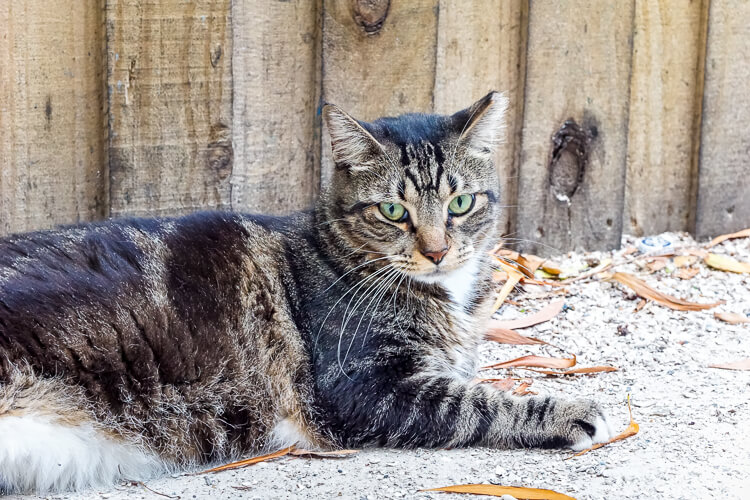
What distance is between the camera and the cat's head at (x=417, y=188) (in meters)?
3.16

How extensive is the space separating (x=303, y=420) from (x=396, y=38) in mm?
1958

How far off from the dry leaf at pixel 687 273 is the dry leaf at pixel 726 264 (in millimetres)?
91

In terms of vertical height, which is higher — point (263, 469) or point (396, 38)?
point (396, 38)

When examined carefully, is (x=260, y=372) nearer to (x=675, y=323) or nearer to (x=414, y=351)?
(x=414, y=351)

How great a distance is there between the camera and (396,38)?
4.14 metres

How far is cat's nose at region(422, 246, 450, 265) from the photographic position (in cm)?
312

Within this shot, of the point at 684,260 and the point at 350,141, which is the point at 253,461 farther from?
the point at 684,260

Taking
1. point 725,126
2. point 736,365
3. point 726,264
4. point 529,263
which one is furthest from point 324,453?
point 725,126

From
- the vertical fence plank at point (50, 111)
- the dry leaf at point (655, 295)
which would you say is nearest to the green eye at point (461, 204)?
the dry leaf at point (655, 295)

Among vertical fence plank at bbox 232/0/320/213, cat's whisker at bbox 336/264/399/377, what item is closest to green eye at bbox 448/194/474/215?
cat's whisker at bbox 336/264/399/377

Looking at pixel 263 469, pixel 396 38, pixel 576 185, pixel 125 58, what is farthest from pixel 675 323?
pixel 125 58

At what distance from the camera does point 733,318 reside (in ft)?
13.1

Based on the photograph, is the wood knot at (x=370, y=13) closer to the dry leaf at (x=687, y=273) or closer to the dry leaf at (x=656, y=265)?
the dry leaf at (x=656, y=265)

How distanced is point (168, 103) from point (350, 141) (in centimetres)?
106
